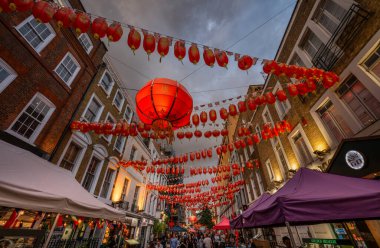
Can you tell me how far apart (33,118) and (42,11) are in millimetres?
6505

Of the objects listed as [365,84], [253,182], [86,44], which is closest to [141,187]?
[253,182]

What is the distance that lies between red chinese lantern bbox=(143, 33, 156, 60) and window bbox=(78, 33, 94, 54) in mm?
10324

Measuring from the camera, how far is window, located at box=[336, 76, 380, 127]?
610 cm

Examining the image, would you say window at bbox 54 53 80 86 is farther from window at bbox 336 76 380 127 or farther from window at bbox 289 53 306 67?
window at bbox 336 76 380 127

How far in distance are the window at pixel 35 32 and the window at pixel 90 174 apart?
788 centimetres

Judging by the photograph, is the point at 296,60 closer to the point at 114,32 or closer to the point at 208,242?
the point at 114,32

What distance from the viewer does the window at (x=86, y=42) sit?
40.1ft

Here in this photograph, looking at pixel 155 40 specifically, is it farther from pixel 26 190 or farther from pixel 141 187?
pixel 141 187

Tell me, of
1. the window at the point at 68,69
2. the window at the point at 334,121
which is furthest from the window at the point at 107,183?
the window at the point at 334,121

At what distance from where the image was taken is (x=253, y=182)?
61.2ft

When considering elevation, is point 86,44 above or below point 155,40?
above

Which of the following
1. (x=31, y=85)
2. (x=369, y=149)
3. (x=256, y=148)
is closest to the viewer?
(x=369, y=149)

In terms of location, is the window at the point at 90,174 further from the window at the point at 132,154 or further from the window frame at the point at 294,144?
the window frame at the point at 294,144

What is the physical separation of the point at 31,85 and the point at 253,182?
776 inches
